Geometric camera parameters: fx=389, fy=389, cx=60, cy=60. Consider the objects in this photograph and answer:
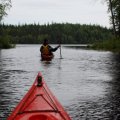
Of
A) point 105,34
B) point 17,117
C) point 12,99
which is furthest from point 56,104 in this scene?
point 105,34

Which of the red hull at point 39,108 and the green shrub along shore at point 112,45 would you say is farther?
the green shrub along shore at point 112,45

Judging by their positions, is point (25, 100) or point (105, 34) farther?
point (105, 34)

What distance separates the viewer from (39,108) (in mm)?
9445

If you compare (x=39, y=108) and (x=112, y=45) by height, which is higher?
(x=39, y=108)

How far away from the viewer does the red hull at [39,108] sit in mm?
9130

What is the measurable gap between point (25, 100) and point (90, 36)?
185504 millimetres

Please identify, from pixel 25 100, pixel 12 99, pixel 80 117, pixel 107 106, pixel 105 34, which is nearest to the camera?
pixel 25 100

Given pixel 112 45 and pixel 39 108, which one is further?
pixel 112 45

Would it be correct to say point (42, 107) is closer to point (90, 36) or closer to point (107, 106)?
point (107, 106)

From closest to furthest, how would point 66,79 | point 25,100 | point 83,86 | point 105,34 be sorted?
point 25,100 < point 83,86 < point 66,79 < point 105,34

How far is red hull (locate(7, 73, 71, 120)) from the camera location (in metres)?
9.13

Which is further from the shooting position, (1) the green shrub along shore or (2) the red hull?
(1) the green shrub along shore

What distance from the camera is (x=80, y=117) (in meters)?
11.8

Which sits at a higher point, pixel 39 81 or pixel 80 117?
pixel 39 81
